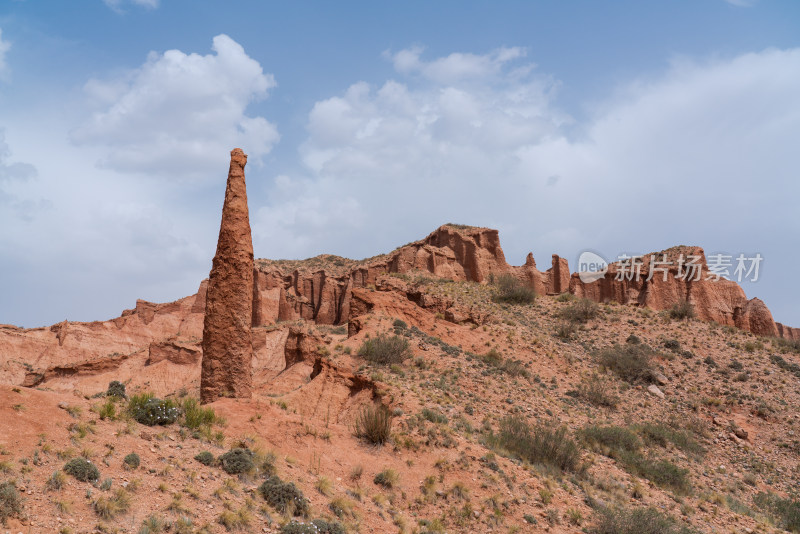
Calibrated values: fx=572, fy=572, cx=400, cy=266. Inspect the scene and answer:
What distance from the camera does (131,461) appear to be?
10508 mm

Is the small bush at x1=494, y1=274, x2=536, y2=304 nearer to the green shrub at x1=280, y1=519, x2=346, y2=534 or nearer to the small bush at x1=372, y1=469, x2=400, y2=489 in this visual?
the small bush at x1=372, y1=469, x2=400, y2=489

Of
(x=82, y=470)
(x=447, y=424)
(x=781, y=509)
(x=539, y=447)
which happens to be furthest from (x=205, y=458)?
(x=781, y=509)

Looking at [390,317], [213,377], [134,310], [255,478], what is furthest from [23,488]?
[134,310]

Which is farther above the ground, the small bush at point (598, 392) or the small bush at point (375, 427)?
the small bush at point (375, 427)

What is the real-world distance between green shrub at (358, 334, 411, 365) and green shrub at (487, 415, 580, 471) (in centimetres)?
754

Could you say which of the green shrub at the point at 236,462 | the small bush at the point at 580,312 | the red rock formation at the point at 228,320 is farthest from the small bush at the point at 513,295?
→ the green shrub at the point at 236,462

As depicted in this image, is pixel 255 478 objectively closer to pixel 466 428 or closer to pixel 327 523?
pixel 327 523

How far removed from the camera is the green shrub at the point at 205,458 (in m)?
11.7

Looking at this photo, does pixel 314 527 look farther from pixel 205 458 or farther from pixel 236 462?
pixel 205 458

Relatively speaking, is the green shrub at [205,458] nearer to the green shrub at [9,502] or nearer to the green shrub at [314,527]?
the green shrub at [314,527]

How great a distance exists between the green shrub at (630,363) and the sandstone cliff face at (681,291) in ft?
45.1

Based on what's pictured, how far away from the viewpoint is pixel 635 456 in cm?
2098

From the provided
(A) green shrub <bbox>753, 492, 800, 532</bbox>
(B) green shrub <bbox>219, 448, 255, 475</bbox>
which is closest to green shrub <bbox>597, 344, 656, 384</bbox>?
(A) green shrub <bbox>753, 492, 800, 532</bbox>

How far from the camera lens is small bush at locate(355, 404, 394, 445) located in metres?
16.6
